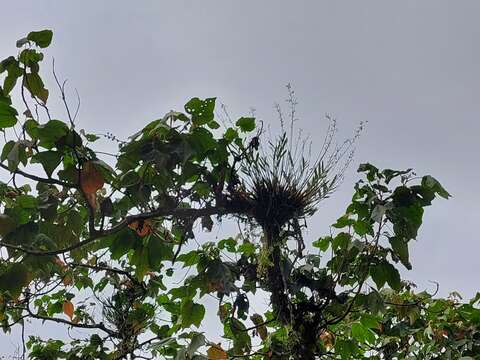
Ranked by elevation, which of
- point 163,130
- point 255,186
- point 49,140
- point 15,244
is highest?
point 255,186

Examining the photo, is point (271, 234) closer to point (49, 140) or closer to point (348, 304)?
point (348, 304)

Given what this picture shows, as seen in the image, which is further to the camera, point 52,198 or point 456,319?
point 456,319

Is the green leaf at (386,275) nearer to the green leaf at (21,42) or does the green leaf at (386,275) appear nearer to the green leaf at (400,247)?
the green leaf at (400,247)

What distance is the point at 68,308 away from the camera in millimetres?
3393

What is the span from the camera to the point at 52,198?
197cm

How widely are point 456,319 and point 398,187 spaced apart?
1484 mm

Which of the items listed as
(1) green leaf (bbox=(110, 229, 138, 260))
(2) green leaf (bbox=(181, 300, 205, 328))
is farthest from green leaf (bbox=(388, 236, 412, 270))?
(1) green leaf (bbox=(110, 229, 138, 260))

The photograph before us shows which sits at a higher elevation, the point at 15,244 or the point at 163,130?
the point at 163,130

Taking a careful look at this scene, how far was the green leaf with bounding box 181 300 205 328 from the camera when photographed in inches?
88.8

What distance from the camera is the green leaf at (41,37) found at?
1724 mm

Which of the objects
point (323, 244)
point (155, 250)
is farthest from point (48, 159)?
point (323, 244)

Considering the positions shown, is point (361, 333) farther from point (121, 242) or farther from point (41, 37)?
point (41, 37)

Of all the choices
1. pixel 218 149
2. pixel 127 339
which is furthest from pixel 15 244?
pixel 127 339

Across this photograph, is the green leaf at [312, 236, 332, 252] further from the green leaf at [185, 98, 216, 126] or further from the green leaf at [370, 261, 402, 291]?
the green leaf at [185, 98, 216, 126]
